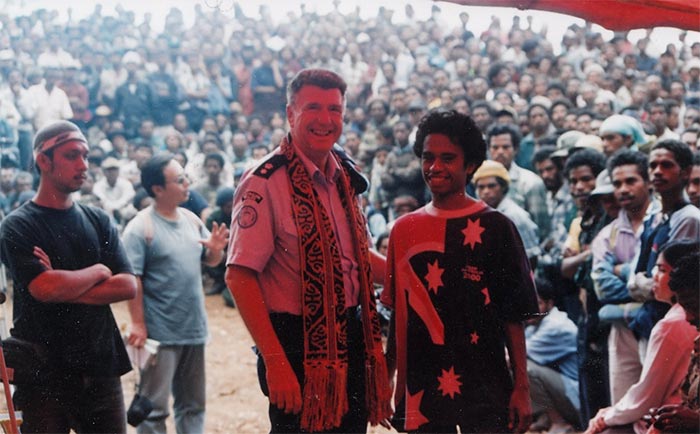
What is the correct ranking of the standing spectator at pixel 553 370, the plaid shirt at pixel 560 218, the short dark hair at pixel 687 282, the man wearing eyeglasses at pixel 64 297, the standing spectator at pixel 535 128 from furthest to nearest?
the standing spectator at pixel 535 128, the plaid shirt at pixel 560 218, the standing spectator at pixel 553 370, the man wearing eyeglasses at pixel 64 297, the short dark hair at pixel 687 282

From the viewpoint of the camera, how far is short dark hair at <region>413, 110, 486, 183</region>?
2.85 meters

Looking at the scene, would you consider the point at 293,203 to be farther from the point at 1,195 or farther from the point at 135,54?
the point at 135,54

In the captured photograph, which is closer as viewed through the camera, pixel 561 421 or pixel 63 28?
pixel 561 421

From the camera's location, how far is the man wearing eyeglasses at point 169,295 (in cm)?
438

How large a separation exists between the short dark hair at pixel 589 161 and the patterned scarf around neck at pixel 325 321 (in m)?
3.05

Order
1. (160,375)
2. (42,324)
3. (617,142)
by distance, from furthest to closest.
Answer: (617,142), (160,375), (42,324)

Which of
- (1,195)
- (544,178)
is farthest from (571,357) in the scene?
(1,195)

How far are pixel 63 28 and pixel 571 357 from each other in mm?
12652

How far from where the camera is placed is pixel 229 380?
23.9 feet

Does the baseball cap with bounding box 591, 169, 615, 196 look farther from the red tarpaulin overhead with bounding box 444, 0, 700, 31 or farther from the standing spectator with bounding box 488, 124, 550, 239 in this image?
the red tarpaulin overhead with bounding box 444, 0, 700, 31

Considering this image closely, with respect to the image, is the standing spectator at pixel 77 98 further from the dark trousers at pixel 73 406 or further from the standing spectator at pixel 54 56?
the dark trousers at pixel 73 406

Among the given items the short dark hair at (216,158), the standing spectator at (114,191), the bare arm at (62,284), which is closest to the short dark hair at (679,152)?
the bare arm at (62,284)

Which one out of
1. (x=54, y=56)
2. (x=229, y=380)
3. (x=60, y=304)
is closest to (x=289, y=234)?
(x=60, y=304)

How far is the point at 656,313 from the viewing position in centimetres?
389
